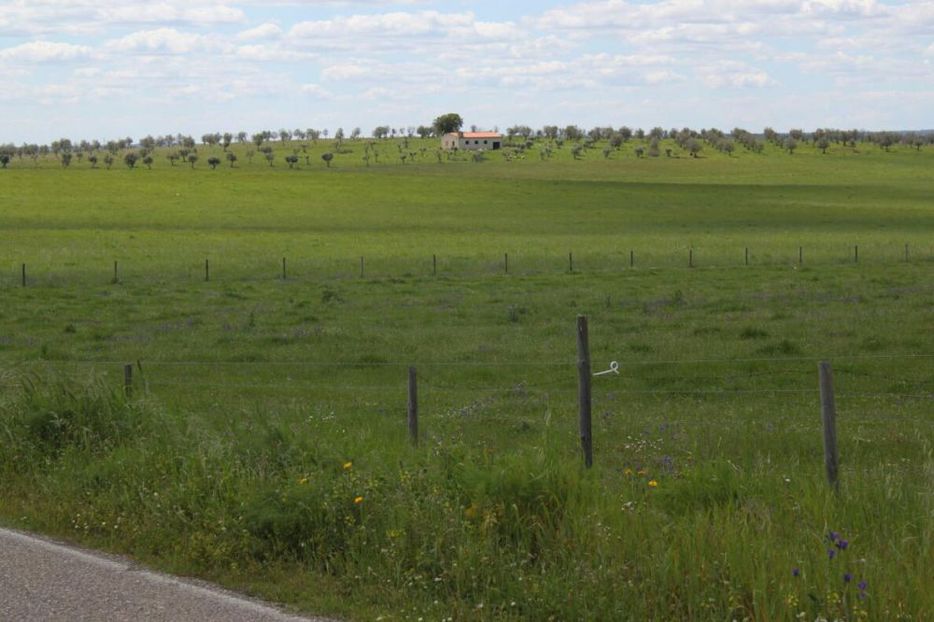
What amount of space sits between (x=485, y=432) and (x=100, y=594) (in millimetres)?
7332

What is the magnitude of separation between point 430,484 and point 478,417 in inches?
273

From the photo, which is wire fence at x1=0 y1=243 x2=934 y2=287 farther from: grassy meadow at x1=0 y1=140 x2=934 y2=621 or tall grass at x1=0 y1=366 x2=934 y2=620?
tall grass at x1=0 y1=366 x2=934 y2=620

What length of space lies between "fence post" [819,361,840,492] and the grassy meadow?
0.19 m

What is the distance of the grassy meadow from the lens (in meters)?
7.41

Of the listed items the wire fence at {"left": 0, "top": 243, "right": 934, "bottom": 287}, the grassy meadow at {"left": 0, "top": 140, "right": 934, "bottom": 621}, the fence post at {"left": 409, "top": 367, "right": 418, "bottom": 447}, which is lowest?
the wire fence at {"left": 0, "top": 243, "right": 934, "bottom": 287}

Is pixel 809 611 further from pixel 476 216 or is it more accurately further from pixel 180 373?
pixel 476 216

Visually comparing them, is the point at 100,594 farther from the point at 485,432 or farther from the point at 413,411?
the point at 485,432

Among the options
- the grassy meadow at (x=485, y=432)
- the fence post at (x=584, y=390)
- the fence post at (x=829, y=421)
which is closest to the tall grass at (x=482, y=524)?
the grassy meadow at (x=485, y=432)

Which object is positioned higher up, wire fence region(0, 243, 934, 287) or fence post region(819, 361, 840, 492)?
fence post region(819, 361, 840, 492)

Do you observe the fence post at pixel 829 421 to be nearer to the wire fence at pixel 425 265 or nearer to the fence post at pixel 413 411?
the fence post at pixel 413 411

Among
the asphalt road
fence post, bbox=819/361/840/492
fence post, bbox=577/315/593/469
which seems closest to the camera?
the asphalt road

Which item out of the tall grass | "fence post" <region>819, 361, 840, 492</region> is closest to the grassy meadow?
the tall grass

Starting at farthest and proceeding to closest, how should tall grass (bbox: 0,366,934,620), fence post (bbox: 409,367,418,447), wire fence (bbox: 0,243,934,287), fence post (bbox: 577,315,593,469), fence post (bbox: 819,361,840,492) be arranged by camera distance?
wire fence (bbox: 0,243,934,287)
fence post (bbox: 409,367,418,447)
fence post (bbox: 577,315,593,469)
fence post (bbox: 819,361,840,492)
tall grass (bbox: 0,366,934,620)

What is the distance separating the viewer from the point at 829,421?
8.59m
